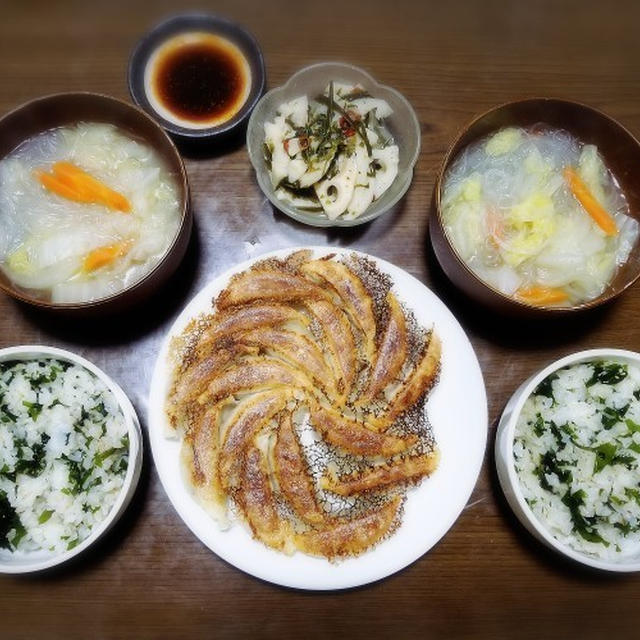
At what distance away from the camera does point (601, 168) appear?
2.22 metres

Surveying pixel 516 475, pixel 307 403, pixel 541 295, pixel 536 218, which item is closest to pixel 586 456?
pixel 516 475

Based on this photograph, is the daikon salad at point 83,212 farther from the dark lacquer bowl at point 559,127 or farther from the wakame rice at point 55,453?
the dark lacquer bowl at point 559,127

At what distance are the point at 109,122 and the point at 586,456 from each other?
1645mm

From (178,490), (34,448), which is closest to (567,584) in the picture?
(178,490)

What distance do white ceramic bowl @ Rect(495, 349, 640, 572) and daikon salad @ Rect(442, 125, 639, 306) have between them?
6.8 inches

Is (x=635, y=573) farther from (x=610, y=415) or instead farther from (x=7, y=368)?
(x=7, y=368)

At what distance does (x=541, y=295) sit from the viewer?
213cm

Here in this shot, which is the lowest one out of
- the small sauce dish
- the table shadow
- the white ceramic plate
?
the white ceramic plate

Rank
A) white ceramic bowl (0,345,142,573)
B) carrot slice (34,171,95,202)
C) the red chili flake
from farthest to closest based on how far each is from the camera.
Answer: the red chili flake < carrot slice (34,171,95,202) < white ceramic bowl (0,345,142,573)

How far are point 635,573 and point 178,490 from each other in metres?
1.34

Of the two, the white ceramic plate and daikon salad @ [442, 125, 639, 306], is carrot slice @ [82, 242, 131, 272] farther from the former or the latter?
daikon salad @ [442, 125, 639, 306]

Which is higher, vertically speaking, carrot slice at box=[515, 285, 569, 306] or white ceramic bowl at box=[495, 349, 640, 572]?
carrot slice at box=[515, 285, 569, 306]

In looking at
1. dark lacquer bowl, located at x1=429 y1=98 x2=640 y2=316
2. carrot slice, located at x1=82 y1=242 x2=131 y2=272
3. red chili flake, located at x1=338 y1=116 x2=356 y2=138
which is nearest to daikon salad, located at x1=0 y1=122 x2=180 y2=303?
carrot slice, located at x1=82 y1=242 x2=131 y2=272

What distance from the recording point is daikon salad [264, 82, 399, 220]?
2197mm
